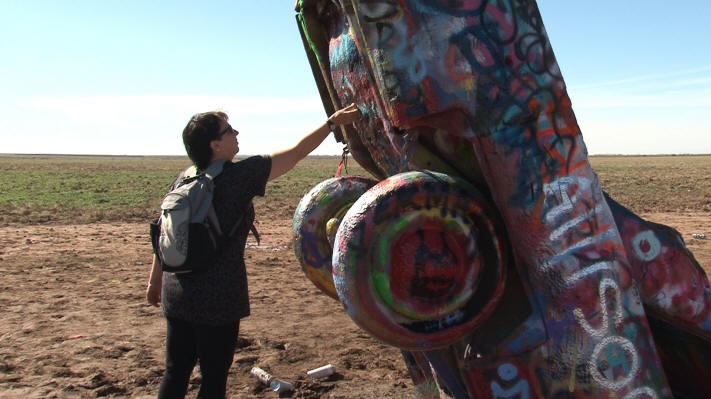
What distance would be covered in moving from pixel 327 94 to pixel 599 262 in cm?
187

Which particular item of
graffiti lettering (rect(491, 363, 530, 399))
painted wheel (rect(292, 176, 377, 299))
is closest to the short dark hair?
painted wheel (rect(292, 176, 377, 299))

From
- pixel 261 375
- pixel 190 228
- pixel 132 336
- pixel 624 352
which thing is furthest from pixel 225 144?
pixel 132 336

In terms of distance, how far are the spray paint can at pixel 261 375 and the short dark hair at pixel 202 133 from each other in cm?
251

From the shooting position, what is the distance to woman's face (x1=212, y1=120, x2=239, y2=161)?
3.53 metres

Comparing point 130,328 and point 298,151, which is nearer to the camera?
point 298,151

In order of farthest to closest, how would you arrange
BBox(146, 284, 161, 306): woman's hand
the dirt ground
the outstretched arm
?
1. the dirt ground
2. BBox(146, 284, 161, 306): woman's hand
3. the outstretched arm

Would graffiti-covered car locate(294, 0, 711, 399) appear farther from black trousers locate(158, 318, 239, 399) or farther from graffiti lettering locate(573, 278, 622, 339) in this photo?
black trousers locate(158, 318, 239, 399)

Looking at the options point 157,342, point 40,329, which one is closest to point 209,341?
point 157,342

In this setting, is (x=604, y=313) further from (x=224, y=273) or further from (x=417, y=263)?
(x=224, y=273)

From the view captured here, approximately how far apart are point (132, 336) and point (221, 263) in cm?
365

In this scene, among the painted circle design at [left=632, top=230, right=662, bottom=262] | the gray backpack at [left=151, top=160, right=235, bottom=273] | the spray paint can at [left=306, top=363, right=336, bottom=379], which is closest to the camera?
the painted circle design at [left=632, top=230, right=662, bottom=262]

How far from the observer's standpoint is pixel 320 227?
12.0 ft

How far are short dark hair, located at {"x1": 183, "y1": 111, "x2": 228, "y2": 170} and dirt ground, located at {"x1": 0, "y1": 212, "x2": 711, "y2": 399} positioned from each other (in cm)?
244

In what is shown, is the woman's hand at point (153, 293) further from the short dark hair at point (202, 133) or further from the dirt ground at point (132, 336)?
the dirt ground at point (132, 336)
